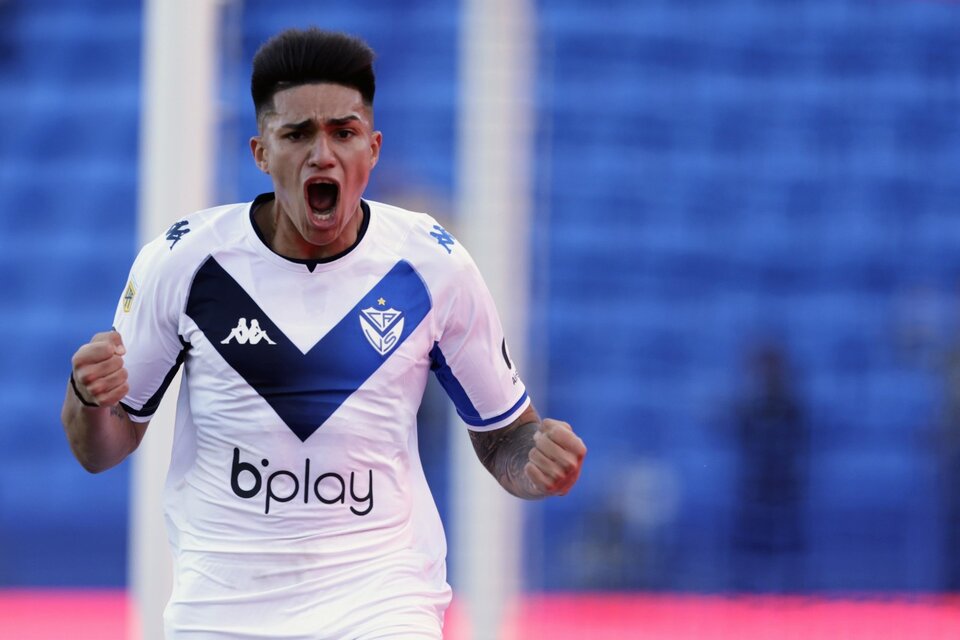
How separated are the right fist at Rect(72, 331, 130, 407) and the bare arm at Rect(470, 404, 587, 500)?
70 cm

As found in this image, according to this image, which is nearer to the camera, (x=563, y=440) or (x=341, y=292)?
(x=563, y=440)

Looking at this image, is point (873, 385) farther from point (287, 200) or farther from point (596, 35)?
point (287, 200)

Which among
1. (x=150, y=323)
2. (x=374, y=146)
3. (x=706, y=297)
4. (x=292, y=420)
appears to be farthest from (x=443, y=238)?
(x=706, y=297)

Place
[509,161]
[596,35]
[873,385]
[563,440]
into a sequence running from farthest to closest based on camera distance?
1. [596,35]
2. [873,385]
3. [509,161]
4. [563,440]

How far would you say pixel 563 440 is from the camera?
2.43 m

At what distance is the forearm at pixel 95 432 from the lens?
8.25ft

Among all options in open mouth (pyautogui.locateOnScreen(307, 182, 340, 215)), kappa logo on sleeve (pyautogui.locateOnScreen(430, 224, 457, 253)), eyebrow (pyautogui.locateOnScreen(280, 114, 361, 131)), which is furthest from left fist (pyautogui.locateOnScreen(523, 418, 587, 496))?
eyebrow (pyautogui.locateOnScreen(280, 114, 361, 131))

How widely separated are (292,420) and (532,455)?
1.42 ft

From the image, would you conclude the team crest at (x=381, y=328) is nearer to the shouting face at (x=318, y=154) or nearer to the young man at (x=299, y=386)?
the young man at (x=299, y=386)

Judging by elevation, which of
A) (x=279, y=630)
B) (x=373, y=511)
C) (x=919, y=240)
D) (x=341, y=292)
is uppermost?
(x=919, y=240)

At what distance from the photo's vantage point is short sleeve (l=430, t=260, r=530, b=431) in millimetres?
2682

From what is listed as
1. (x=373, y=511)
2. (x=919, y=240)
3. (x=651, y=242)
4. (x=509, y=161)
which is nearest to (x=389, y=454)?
(x=373, y=511)

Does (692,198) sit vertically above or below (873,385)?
above

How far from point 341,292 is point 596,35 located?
20.6 feet
